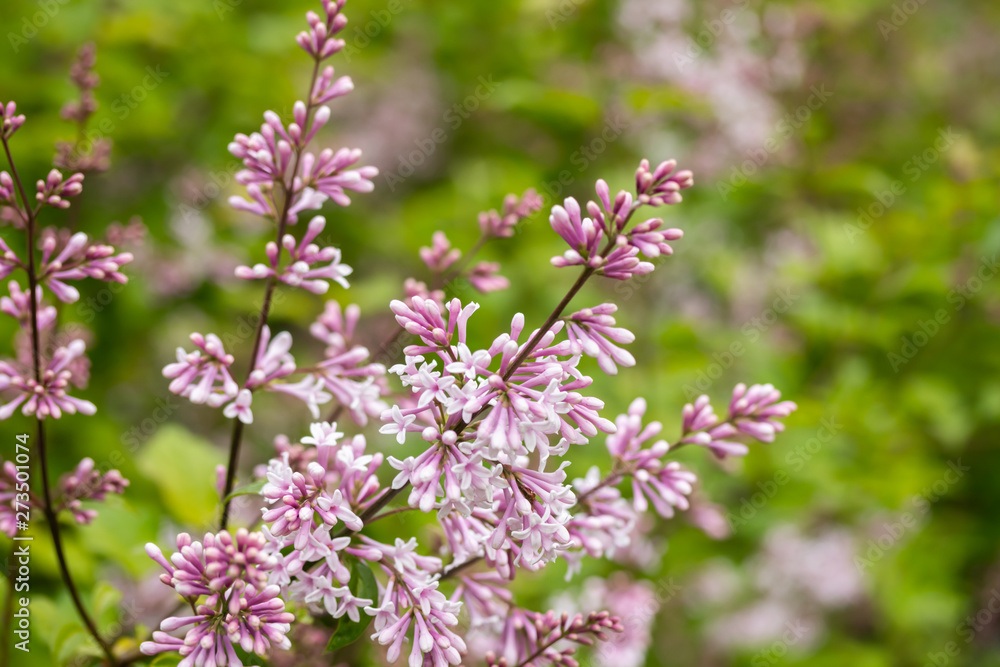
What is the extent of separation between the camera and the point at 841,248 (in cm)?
339

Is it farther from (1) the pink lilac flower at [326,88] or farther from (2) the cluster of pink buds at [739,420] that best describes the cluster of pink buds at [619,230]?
(1) the pink lilac flower at [326,88]

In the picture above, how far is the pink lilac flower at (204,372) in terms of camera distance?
131 cm

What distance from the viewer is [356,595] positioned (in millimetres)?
1290

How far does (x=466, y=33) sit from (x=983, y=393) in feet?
9.87

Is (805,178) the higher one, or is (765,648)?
(805,178)

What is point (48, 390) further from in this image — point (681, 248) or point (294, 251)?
point (681, 248)

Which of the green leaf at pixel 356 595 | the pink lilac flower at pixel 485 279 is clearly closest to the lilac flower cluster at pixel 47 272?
the green leaf at pixel 356 595

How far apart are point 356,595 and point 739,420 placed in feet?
Answer: 2.58

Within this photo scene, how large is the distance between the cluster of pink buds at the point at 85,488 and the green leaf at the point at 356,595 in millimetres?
507

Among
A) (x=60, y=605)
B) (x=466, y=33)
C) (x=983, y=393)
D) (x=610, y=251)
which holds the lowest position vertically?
(x=60, y=605)

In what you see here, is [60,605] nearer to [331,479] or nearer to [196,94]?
[331,479]

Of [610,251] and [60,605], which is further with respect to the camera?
[60,605]

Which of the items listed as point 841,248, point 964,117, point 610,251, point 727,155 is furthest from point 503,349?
point 964,117

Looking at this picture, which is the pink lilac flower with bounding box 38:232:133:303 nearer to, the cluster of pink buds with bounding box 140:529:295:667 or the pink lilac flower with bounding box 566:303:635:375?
the cluster of pink buds with bounding box 140:529:295:667
